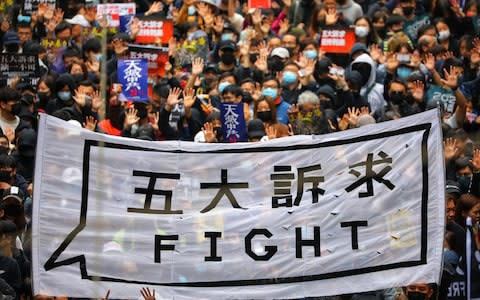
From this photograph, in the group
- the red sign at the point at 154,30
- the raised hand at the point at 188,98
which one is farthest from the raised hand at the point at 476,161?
the red sign at the point at 154,30

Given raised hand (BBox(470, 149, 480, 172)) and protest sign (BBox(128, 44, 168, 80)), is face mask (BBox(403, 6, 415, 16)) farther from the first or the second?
raised hand (BBox(470, 149, 480, 172))

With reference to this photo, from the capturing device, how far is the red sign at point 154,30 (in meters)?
22.0

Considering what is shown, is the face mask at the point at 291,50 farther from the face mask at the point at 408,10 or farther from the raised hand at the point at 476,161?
the raised hand at the point at 476,161

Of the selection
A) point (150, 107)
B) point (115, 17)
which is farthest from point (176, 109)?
point (115, 17)

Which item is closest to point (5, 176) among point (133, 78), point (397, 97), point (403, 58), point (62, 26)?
point (133, 78)

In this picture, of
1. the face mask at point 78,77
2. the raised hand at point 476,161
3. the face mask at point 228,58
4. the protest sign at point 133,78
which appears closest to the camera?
the raised hand at point 476,161

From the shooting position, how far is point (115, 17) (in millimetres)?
22391

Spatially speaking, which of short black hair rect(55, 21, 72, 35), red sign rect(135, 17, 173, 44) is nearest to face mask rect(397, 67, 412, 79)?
red sign rect(135, 17, 173, 44)

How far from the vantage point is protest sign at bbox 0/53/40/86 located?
19625mm

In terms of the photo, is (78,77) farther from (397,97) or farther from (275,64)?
(397,97)

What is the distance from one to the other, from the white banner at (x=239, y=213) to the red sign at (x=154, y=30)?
9282 mm

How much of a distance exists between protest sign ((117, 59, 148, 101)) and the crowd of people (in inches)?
5.8

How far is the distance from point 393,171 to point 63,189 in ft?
8.07

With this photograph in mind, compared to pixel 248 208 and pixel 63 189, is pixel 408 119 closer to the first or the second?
pixel 248 208
